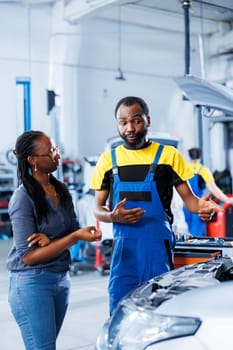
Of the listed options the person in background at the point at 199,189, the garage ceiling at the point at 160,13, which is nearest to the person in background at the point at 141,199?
the person in background at the point at 199,189

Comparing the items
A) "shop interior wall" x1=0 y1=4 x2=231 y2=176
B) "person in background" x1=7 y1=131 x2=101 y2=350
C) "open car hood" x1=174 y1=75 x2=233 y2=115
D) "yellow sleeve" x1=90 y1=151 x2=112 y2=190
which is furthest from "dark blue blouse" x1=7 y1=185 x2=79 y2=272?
"shop interior wall" x1=0 y1=4 x2=231 y2=176

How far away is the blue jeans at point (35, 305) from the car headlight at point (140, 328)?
31 centimetres

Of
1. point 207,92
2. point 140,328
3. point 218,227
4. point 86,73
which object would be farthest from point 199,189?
point 86,73

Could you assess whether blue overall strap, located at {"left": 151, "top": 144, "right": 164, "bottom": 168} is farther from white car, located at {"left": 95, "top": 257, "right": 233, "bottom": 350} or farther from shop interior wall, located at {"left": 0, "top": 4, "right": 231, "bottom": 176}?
shop interior wall, located at {"left": 0, "top": 4, "right": 231, "bottom": 176}

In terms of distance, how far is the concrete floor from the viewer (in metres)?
3.81

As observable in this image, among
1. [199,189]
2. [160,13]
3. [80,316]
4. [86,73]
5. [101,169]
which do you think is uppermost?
[160,13]

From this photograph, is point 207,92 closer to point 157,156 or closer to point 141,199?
point 157,156

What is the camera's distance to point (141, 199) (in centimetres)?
253

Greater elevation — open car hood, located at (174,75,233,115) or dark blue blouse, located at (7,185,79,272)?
open car hood, located at (174,75,233,115)

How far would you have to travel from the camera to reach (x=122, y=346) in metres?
1.71

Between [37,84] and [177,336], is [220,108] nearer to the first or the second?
[177,336]

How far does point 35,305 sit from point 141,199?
720mm

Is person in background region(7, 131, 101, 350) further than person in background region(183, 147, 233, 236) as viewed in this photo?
No

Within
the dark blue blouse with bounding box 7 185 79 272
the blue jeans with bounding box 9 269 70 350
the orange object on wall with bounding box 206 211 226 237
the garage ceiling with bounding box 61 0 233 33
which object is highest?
the garage ceiling with bounding box 61 0 233 33
